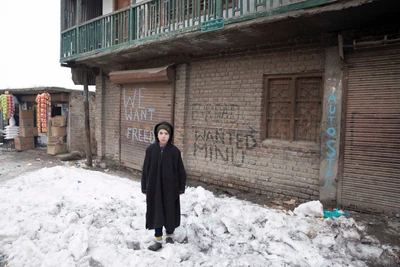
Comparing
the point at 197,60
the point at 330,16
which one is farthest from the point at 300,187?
the point at 197,60

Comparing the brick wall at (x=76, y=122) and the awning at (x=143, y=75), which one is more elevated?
the awning at (x=143, y=75)

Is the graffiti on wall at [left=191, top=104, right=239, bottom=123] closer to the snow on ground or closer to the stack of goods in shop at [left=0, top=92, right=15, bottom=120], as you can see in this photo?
the snow on ground

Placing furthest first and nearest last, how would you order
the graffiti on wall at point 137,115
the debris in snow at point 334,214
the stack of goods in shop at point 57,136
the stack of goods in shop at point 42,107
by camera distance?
1. the stack of goods in shop at point 57,136
2. the stack of goods in shop at point 42,107
3. the graffiti on wall at point 137,115
4. the debris in snow at point 334,214

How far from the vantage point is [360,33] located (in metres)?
4.47

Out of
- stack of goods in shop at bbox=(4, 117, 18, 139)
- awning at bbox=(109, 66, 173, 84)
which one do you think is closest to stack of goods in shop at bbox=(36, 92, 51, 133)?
stack of goods in shop at bbox=(4, 117, 18, 139)

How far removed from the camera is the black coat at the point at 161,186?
136 inches

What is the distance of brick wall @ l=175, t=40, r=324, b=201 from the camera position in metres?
5.09

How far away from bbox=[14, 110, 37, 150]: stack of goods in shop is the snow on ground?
9.33m

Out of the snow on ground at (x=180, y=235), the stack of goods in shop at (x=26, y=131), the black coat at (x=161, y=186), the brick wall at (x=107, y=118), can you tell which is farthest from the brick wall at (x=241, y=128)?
the stack of goods in shop at (x=26, y=131)

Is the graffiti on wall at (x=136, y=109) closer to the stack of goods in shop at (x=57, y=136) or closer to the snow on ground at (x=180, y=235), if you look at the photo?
the snow on ground at (x=180, y=235)

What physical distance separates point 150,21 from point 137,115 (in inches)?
109

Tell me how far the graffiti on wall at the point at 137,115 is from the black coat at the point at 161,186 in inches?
164

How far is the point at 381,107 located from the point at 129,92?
656cm

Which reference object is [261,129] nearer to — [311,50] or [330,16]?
[311,50]
